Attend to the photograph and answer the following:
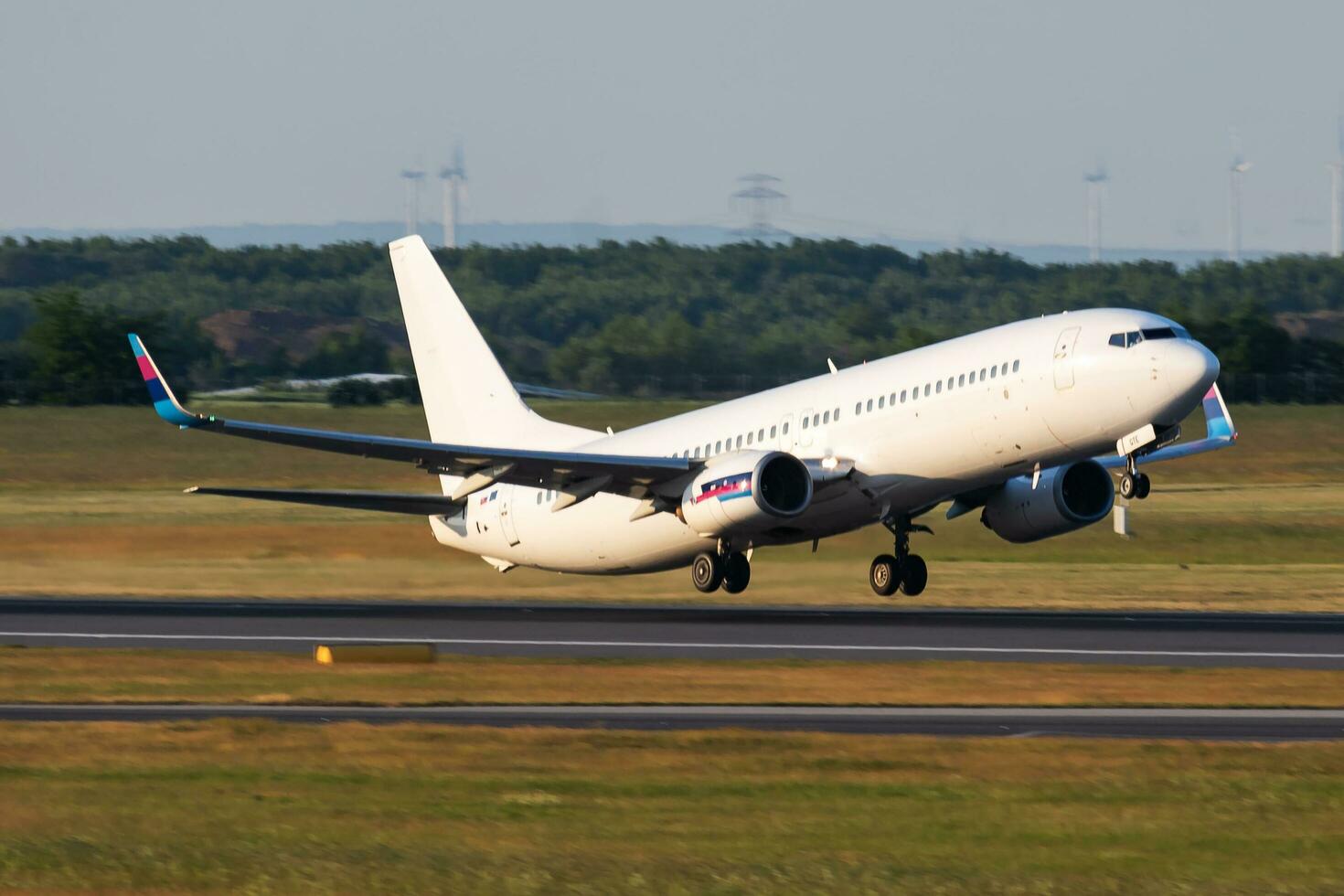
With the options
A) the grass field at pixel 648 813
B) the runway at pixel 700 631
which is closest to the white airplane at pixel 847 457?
the runway at pixel 700 631

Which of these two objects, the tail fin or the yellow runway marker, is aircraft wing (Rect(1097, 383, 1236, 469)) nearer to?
the tail fin

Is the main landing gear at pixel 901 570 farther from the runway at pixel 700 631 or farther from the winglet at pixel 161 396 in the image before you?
the winglet at pixel 161 396

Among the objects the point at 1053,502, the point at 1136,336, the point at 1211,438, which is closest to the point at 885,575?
the point at 1053,502

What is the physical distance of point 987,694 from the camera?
25734 mm

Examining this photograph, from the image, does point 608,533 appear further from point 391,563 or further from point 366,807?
point 366,807

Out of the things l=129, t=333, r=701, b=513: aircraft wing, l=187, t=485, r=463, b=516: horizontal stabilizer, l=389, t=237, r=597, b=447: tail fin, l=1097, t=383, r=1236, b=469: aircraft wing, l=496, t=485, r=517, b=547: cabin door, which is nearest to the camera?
l=129, t=333, r=701, b=513: aircraft wing

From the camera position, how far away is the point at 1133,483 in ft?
105

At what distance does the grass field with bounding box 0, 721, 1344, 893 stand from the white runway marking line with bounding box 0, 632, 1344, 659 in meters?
10.3

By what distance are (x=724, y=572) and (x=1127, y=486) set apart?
26.8ft

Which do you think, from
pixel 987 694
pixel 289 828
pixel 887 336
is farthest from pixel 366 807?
pixel 887 336

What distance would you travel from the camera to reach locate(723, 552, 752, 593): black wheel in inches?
1449

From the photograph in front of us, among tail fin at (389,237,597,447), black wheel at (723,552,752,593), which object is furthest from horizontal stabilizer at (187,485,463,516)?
black wheel at (723,552,752,593)

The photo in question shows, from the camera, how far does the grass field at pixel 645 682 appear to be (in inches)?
1004

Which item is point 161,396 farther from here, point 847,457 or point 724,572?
point 847,457
